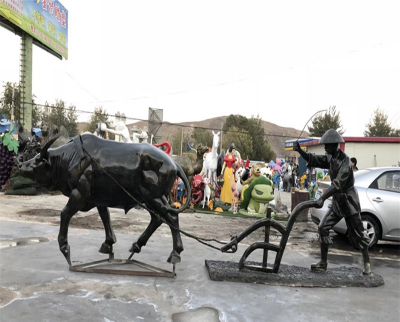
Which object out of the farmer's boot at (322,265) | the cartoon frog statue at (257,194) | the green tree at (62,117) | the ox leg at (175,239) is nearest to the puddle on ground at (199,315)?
the ox leg at (175,239)

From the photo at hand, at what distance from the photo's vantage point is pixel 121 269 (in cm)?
529

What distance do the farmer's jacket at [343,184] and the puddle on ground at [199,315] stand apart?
2.35 m

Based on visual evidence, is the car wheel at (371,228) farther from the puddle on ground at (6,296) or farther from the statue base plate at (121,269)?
the puddle on ground at (6,296)

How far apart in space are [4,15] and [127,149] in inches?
755

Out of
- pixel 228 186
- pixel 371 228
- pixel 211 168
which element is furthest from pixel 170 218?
pixel 211 168

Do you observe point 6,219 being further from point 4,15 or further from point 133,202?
point 4,15

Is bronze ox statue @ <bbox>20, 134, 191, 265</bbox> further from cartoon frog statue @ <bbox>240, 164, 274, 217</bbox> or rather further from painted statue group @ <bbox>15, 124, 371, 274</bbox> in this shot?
cartoon frog statue @ <bbox>240, 164, 274, 217</bbox>

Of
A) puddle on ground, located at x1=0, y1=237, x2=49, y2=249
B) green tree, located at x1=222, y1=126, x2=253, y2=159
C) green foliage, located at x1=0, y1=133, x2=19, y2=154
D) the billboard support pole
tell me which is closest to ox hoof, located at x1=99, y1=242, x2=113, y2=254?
puddle on ground, located at x1=0, y1=237, x2=49, y2=249

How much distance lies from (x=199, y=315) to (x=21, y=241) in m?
4.02

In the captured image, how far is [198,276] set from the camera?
213 inches

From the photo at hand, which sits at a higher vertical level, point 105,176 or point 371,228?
point 105,176

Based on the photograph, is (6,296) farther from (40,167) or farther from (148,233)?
(148,233)

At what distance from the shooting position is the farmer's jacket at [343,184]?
5.50m

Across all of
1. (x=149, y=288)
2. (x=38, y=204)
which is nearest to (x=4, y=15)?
(x=38, y=204)
